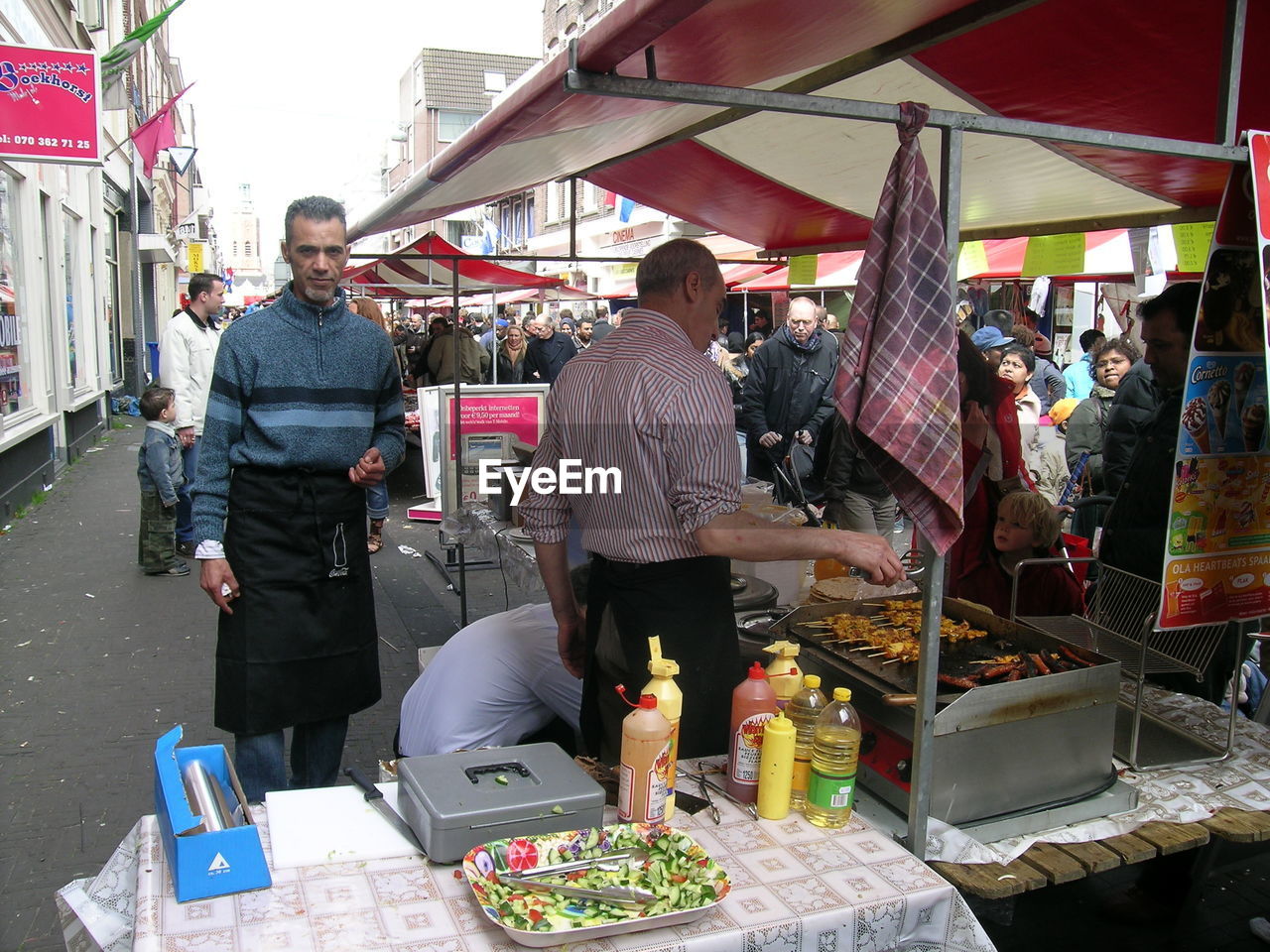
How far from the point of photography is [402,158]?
6762 cm

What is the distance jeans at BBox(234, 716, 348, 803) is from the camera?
2.99m

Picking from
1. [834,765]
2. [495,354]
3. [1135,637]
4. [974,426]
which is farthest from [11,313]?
[1135,637]

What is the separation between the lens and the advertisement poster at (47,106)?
6.96 metres

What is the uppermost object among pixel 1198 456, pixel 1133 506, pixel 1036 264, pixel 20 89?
pixel 20 89

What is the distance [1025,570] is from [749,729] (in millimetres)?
1971

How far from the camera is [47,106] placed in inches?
279

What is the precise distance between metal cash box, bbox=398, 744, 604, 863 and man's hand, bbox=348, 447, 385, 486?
1089 millimetres

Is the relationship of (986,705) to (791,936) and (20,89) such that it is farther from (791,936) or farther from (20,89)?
(20,89)

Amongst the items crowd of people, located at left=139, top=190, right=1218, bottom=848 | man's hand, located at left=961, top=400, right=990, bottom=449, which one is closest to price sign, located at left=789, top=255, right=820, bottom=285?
man's hand, located at left=961, top=400, right=990, bottom=449

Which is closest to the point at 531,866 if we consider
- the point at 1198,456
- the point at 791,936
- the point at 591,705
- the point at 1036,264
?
the point at 791,936

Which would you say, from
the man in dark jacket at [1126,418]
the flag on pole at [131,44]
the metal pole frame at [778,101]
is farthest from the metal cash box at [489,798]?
the flag on pole at [131,44]

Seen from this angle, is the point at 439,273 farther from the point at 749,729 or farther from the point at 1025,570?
the point at 749,729

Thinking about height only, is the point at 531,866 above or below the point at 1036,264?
below

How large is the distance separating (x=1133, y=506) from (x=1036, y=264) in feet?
6.65
